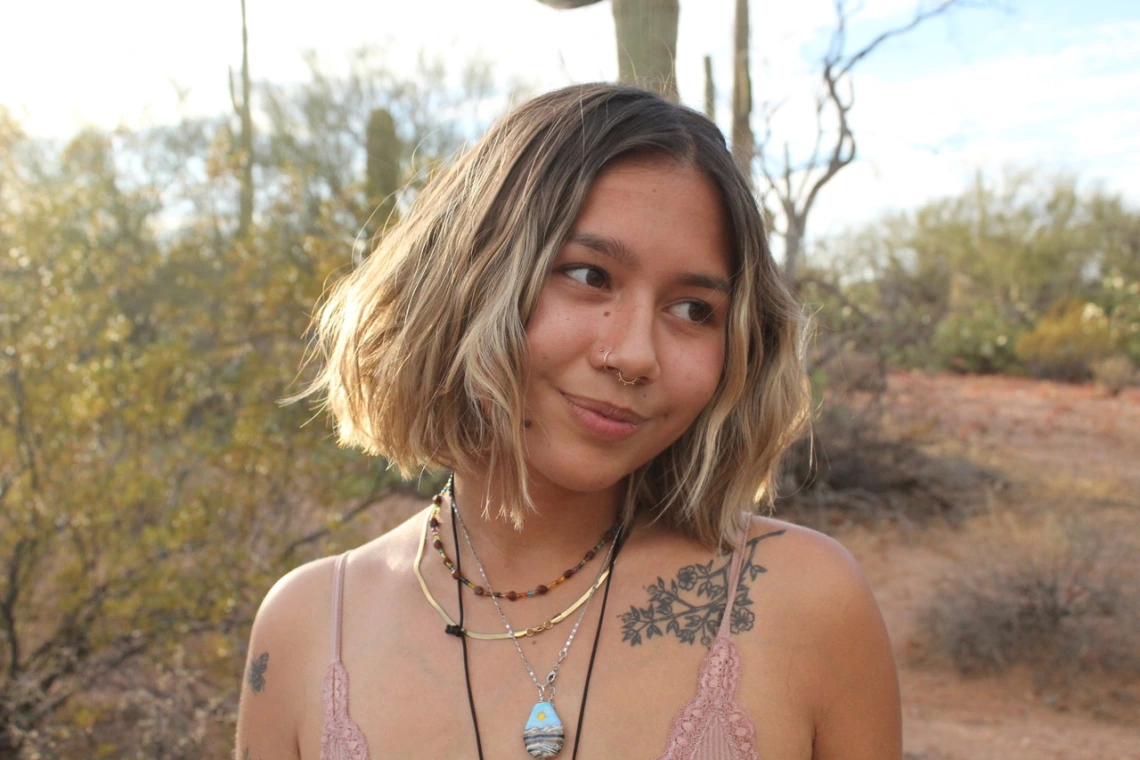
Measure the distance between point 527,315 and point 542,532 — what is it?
405mm

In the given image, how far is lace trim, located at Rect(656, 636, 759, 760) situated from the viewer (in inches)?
52.3

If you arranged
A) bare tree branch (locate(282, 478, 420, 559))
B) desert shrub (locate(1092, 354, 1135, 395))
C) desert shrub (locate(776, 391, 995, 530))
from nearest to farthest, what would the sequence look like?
1. bare tree branch (locate(282, 478, 420, 559))
2. desert shrub (locate(776, 391, 995, 530))
3. desert shrub (locate(1092, 354, 1135, 395))

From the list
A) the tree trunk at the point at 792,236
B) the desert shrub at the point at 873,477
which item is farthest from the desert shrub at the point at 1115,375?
the tree trunk at the point at 792,236

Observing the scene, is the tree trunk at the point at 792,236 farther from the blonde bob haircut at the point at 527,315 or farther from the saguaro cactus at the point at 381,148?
the blonde bob haircut at the point at 527,315

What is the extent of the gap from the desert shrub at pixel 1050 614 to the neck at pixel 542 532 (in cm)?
464

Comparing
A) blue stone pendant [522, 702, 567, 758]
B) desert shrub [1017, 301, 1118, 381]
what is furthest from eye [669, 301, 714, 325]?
desert shrub [1017, 301, 1118, 381]

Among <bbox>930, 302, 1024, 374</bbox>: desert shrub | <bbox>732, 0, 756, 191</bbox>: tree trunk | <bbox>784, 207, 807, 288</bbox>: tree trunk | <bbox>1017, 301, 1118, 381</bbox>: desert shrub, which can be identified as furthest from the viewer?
<bbox>930, 302, 1024, 374</bbox>: desert shrub

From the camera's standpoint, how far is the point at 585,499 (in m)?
1.59

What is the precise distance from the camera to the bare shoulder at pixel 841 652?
1.39 meters

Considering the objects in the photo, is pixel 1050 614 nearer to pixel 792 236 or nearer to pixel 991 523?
pixel 991 523

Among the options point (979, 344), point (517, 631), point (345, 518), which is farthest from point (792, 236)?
point (979, 344)

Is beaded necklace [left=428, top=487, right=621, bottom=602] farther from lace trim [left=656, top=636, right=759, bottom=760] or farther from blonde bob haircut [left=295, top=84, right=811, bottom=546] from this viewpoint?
lace trim [left=656, top=636, right=759, bottom=760]

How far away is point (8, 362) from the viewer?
4.23 metres

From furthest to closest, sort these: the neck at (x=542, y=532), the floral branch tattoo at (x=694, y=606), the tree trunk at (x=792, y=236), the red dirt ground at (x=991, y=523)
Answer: the tree trunk at (x=792, y=236)
the red dirt ground at (x=991, y=523)
the neck at (x=542, y=532)
the floral branch tattoo at (x=694, y=606)
